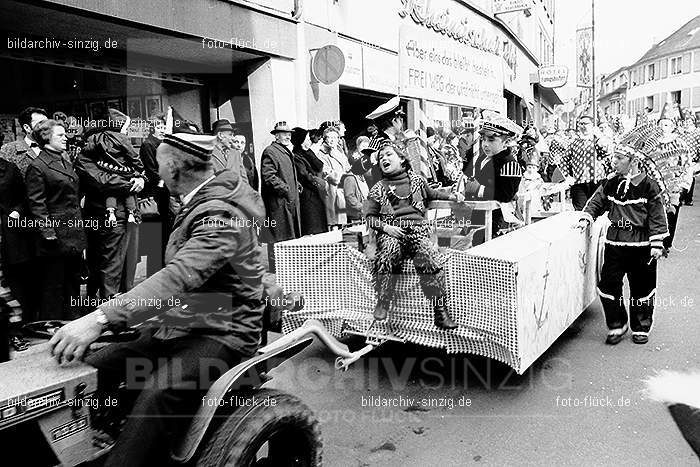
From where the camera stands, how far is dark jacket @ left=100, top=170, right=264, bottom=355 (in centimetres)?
245

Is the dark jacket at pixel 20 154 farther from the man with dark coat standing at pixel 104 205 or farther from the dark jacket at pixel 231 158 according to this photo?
the dark jacket at pixel 231 158

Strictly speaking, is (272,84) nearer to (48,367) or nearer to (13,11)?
(13,11)

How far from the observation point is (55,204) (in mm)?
5652

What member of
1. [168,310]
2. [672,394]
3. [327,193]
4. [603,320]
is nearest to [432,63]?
[327,193]

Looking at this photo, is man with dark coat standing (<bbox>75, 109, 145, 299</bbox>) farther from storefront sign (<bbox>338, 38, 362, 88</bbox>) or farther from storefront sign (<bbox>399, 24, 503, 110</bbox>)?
storefront sign (<bbox>338, 38, 362, 88</bbox>)

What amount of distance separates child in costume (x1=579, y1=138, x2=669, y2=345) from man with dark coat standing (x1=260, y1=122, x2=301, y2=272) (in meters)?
3.87

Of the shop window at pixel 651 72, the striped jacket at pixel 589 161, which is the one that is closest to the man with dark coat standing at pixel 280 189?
the striped jacket at pixel 589 161

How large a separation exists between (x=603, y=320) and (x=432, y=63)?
6485mm

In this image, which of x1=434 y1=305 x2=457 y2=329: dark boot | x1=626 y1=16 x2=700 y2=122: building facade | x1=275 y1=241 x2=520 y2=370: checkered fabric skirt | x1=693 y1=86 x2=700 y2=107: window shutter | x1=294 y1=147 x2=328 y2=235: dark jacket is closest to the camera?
x1=275 y1=241 x2=520 y2=370: checkered fabric skirt

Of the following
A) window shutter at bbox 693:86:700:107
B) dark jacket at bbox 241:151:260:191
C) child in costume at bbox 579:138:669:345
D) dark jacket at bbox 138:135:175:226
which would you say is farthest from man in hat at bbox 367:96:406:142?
window shutter at bbox 693:86:700:107

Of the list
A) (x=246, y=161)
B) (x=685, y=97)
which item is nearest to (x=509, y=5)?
(x=246, y=161)

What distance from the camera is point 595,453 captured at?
369cm

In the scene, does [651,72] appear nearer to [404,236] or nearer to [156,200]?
[156,200]

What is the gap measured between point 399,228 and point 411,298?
0.55 meters
